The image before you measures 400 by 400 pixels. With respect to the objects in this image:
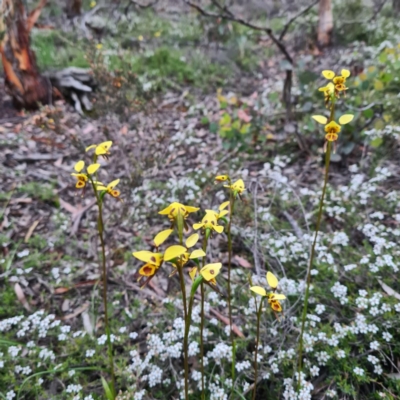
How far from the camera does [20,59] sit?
411 centimetres

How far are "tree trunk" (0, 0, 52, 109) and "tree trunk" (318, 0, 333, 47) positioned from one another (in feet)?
12.7

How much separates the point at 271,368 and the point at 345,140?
1.99m

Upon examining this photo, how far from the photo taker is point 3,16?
12.9 ft

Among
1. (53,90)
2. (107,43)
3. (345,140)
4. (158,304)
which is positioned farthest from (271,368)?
(107,43)

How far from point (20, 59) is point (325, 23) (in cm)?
434

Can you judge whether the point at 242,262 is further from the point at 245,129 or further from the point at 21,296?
the point at 21,296

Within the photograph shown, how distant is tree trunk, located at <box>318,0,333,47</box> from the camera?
4.98 meters

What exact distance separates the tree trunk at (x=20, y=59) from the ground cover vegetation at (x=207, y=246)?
245mm

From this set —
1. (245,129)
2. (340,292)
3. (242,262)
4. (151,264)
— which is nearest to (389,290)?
(340,292)

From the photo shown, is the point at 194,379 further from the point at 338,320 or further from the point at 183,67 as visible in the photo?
the point at 183,67

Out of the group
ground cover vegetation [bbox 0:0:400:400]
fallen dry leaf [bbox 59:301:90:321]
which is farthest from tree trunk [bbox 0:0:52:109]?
fallen dry leaf [bbox 59:301:90:321]

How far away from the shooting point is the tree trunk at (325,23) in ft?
16.4

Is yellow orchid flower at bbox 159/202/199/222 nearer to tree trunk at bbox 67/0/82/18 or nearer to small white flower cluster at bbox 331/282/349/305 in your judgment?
small white flower cluster at bbox 331/282/349/305

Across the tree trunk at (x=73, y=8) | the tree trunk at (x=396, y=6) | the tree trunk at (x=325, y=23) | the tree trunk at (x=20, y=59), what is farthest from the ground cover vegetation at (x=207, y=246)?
the tree trunk at (x=73, y=8)
